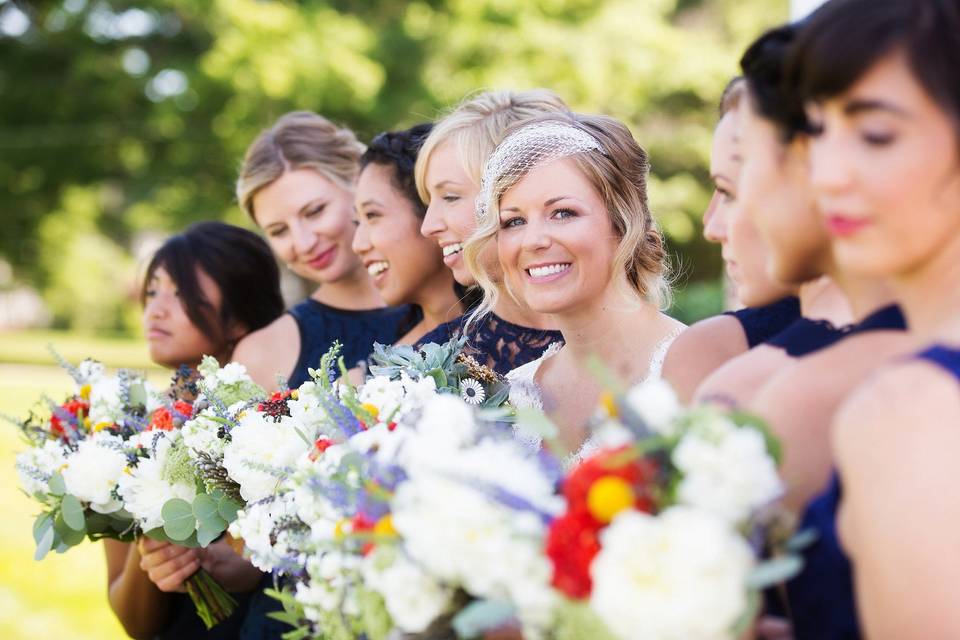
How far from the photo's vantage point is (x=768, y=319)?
8.02 ft

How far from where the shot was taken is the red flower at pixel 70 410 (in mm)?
4062

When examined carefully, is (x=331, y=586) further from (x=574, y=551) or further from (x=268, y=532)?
(x=574, y=551)

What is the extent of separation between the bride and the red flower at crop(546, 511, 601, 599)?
1.61 m

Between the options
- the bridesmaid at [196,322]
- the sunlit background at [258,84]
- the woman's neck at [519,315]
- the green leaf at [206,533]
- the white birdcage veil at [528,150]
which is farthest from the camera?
the sunlit background at [258,84]

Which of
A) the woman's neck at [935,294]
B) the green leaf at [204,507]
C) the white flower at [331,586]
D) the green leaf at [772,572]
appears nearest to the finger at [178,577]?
the green leaf at [204,507]

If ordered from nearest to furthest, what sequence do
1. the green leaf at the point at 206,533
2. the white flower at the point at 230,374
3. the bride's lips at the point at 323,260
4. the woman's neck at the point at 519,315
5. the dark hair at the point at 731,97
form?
the dark hair at the point at 731,97
the green leaf at the point at 206,533
the white flower at the point at 230,374
the woman's neck at the point at 519,315
the bride's lips at the point at 323,260

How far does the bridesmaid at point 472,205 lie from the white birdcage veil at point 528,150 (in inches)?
12.8

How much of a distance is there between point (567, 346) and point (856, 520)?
1952 mm

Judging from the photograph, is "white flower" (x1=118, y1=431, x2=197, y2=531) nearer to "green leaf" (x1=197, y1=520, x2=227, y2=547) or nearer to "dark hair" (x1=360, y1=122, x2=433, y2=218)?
"green leaf" (x1=197, y1=520, x2=227, y2=547)

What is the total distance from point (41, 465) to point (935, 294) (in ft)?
10.5

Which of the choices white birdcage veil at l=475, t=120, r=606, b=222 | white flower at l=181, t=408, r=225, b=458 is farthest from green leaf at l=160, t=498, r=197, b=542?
white birdcage veil at l=475, t=120, r=606, b=222

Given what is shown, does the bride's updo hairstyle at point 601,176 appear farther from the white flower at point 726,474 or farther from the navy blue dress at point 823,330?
the white flower at point 726,474

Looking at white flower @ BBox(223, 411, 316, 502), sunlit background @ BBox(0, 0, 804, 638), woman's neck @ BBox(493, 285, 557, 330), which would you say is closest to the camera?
white flower @ BBox(223, 411, 316, 502)

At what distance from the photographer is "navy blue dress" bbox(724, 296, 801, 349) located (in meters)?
2.41
